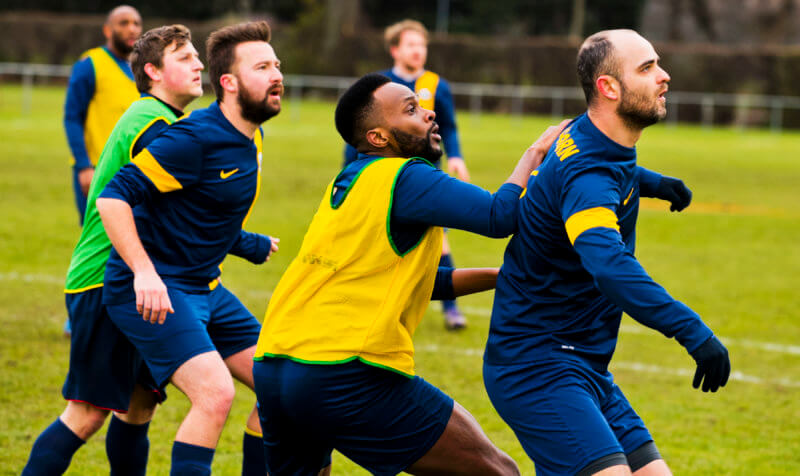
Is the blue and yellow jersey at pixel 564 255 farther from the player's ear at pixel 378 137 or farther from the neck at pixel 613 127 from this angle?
the player's ear at pixel 378 137

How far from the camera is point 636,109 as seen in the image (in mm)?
3488

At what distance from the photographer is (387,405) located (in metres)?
3.65

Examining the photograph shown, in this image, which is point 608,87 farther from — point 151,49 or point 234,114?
point 151,49

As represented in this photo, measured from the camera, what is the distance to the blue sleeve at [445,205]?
11.3ft

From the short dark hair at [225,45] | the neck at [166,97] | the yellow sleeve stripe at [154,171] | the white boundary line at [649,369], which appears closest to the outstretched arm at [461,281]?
the yellow sleeve stripe at [154,171]

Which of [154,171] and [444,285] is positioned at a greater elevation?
[154,171]

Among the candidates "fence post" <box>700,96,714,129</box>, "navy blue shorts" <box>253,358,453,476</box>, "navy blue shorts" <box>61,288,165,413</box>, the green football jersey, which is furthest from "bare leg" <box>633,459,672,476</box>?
"fence post" <box>700,96,714,129</box>

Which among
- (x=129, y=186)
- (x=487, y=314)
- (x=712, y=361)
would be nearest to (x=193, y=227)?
(x=129, y=186)

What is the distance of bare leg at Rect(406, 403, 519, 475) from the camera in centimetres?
371

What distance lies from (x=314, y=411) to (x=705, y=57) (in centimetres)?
3855

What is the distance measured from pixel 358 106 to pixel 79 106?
490cm

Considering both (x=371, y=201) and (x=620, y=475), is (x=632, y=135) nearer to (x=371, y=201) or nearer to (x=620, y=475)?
(x=371, y=201)

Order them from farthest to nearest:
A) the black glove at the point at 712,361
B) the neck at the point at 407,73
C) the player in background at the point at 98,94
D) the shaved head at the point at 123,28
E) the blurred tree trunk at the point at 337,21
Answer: the blurred tree trunk at the point at 337,21
the neck at the point at 407,73
the player in background at the point at 98,94
the shaved head at the point at 123,28
the black glove at the point at 712,361

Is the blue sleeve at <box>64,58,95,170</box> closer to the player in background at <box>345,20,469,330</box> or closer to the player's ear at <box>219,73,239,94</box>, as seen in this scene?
the player in background at <box>345,20,469,330</box>
